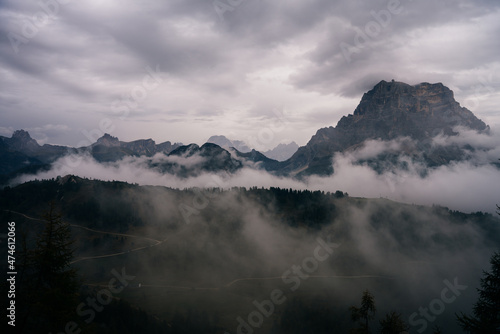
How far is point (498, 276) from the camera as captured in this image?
29.2 metres

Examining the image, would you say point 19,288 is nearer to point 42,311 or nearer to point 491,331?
Answer: point 42,311

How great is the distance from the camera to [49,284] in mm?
29328

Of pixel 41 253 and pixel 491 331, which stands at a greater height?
pixel 41 253

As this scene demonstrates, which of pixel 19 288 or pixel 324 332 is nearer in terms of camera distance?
pixel 19 288

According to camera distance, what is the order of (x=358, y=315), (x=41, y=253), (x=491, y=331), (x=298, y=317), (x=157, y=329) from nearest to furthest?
(x=491, y=331)
(x=41, y=253)
(x=358, y=315)
(x=157, y=329)
(x=298, y=317)

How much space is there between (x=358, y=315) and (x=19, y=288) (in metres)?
45.9

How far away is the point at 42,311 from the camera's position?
89.0 ft

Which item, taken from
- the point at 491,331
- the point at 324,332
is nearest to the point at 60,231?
the point at 491,331

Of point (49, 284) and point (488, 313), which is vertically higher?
point (488, 313)

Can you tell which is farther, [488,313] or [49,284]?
[49,284]

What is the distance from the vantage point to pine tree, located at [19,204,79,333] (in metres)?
27.5

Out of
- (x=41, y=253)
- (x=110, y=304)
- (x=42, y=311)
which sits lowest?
(x=110, y=304)

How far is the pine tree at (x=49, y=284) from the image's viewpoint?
27453mm

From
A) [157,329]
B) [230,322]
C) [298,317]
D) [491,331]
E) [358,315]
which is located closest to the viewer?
[491,331]
